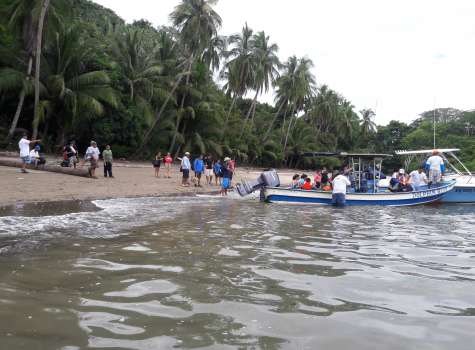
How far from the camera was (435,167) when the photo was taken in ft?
64.6

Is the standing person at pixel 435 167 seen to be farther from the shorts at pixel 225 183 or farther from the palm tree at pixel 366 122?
the palm tree at pixel 366 122

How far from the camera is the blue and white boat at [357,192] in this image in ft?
53.6

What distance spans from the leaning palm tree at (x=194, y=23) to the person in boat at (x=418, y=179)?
22.4 metres

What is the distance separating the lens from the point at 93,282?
4887 millimetres

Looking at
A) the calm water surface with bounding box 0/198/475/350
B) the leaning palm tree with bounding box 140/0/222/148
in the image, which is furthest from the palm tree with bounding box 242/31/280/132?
the calm water surface with bounding box 0/198/475/350

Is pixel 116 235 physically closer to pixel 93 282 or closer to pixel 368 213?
pixel 93 282

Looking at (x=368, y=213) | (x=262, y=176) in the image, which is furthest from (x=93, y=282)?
(x=262, y=176)

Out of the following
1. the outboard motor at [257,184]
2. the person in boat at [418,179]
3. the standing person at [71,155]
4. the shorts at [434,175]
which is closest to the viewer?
the outboard motor at [257,184]

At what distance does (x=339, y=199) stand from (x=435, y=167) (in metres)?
6.71

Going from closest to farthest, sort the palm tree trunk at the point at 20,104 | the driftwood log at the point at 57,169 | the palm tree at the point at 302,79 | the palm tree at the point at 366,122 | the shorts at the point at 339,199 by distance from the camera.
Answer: the shorts at the point at 339,199, the driftwood log at the point at 57,169, the palm tree trunk at the point at 20,104, the palm tree at the point at 302,79, the palm tree at the point at 366,122

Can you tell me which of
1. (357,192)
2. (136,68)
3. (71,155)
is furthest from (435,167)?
(136,68)

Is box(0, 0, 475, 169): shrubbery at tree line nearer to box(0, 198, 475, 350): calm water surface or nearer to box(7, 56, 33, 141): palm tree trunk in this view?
box(7, 56, 33, 141): palm tree trunk

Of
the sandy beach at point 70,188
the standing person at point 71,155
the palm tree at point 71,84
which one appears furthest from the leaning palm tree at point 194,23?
the sandy beach at point 70,188

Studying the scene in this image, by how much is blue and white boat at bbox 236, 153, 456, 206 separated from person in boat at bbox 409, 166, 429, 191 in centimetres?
58
